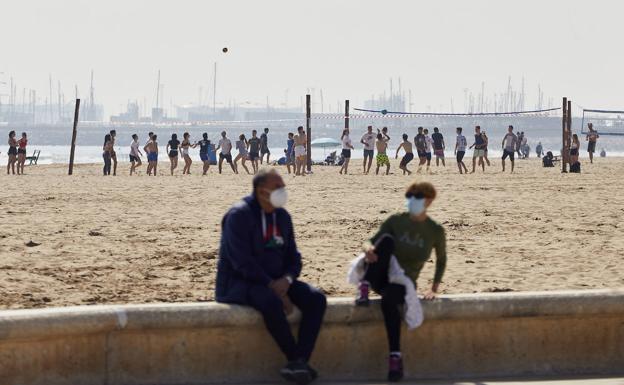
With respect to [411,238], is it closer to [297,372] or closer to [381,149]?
[297,372]

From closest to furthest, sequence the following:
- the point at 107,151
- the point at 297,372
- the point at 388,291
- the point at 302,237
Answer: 1. the point at 297,372
2. the point at 388,291
3. the point at 302,237
4. the point at 107,151

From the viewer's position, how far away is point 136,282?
34.6 feet

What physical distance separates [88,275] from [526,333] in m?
4.68

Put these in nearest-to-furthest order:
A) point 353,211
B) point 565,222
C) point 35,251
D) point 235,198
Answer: point 35,251 → point 565,222 → point 353,211 → point 235,198

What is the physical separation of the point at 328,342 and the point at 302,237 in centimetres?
688

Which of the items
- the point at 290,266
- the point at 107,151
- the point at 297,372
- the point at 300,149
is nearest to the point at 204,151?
the point at 107,151

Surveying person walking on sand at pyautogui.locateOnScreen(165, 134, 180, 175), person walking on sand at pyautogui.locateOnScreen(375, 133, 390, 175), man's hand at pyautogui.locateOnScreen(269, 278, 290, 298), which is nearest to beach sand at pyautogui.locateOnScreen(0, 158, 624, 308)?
man's hand at pyautogui.locateOnScreen(269, 278, 290, 298)

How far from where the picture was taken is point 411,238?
24.0 feet

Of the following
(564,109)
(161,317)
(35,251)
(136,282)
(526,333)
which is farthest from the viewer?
(564,109)

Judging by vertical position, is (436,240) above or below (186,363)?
above

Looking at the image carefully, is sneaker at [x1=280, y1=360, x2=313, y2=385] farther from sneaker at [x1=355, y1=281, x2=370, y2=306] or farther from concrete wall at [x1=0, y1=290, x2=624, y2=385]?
sneaker at [x1=355, y1=281, x2=370, y2=306]

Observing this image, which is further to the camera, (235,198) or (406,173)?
(406,173)

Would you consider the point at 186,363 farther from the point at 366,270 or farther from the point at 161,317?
the point at 366,270

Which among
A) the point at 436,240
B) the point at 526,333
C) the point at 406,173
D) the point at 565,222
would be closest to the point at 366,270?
the point at 436,240
